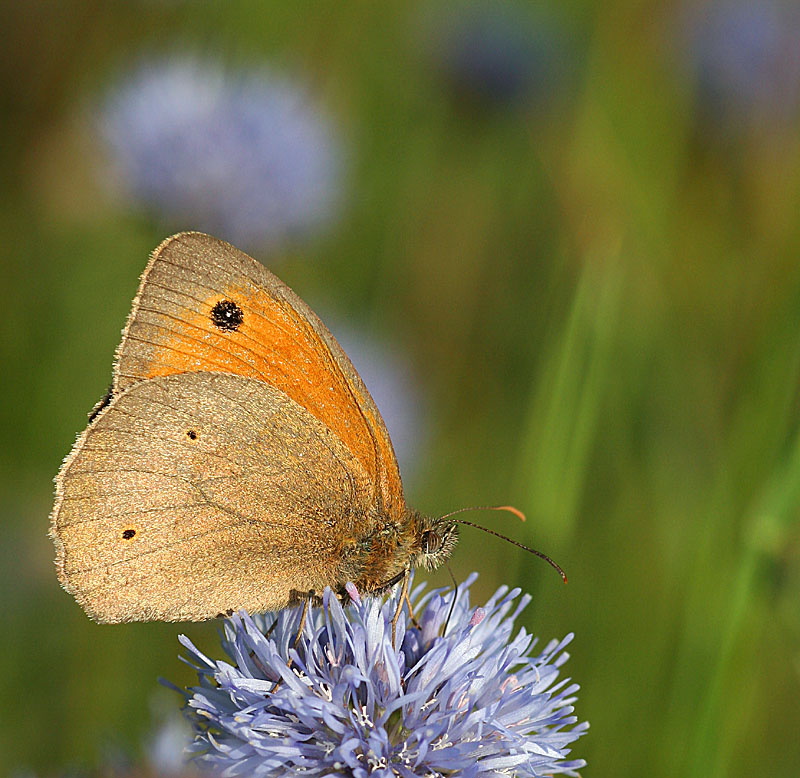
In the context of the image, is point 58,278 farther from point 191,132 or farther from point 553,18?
point 553,18

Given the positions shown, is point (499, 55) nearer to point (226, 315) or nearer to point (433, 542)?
point (226, 315)

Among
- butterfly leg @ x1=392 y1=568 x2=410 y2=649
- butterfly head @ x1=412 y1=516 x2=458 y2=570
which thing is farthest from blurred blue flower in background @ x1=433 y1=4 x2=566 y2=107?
butterfly leg @ x1=392 y1=568 x2=410 y2=649

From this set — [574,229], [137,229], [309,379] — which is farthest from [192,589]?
[574,229]

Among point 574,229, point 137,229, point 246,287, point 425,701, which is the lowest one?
point 425,701

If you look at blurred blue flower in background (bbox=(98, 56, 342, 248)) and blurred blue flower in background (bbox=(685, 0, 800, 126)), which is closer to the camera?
blurred blue flower in background (bbox=(98, 56, 342, 248))

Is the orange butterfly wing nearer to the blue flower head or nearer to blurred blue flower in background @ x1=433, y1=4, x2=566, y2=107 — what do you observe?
the blue flower head

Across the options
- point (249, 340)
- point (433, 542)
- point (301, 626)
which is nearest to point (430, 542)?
point (433, 542)
